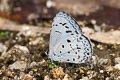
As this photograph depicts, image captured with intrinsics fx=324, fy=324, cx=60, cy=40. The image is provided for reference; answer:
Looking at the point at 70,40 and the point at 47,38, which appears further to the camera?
the point at 47,38

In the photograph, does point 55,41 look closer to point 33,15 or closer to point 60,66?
point 60,66

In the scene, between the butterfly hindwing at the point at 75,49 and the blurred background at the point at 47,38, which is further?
the blurred background at the point at 47,38

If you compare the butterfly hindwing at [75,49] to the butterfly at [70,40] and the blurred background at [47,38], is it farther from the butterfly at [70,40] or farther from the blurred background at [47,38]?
the blurred background at [47,38]

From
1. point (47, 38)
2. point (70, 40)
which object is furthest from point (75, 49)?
point (47, 38)

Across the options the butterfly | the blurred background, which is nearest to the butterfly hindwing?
the butterfly

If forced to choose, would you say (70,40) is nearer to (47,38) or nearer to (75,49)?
(75,49)

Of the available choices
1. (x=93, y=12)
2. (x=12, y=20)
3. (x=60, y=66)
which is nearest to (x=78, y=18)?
(x=93, y=12)

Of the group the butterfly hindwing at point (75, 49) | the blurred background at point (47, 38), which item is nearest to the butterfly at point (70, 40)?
the butterfly hindwing at point (75, 49)

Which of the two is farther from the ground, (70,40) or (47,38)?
(47,38)
